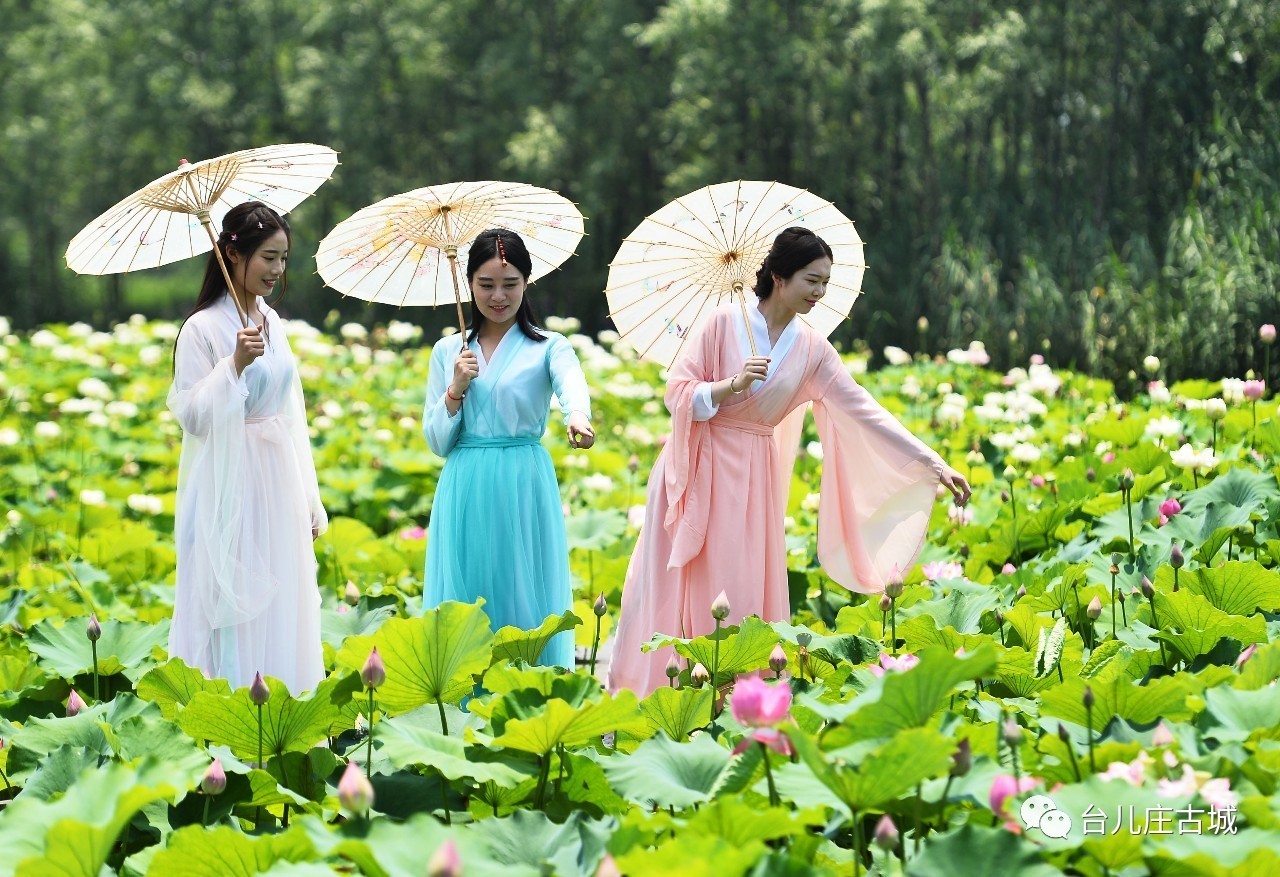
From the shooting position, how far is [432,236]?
12.4ft

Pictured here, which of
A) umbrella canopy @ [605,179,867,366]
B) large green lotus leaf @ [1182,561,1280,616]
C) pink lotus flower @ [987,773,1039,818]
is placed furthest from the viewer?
umbrella canopy @ [605,179,867,366]

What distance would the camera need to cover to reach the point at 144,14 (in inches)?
1016

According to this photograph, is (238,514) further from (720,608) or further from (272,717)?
(720,608)

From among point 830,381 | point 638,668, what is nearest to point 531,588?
point 638,668

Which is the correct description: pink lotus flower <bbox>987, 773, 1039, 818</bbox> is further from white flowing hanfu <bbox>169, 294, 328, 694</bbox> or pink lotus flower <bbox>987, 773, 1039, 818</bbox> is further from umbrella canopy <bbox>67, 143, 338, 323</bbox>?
umbrella canopy <bbox>67, 143, 338, 323</bbox>

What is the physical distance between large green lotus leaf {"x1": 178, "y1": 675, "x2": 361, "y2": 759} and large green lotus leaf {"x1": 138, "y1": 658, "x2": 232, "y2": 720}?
0.76ft

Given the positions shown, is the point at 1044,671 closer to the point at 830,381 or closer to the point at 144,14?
the point at 830,381

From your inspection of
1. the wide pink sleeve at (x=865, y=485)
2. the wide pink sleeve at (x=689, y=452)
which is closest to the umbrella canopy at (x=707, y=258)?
the wide pink sleeve at (x=689, y=452)

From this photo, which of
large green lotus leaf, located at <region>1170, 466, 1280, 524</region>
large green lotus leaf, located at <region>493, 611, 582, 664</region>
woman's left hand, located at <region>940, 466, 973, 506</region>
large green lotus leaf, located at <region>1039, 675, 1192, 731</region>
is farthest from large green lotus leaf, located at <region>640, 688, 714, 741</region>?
large green lotus leaf, located at <region>1170, 466, 1280, 524</region>

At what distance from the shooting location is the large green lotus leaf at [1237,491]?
→ 12.9ft

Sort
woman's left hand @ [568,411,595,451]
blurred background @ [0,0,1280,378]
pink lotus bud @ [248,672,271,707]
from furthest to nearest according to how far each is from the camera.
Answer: blurred background @ [0,0,1280,378] → woman's left hand @ [568,411,595,451] → pink lotus bud @ [248,672,271,707]

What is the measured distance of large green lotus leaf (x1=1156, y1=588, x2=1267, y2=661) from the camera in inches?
111

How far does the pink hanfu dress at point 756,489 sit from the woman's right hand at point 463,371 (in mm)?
519

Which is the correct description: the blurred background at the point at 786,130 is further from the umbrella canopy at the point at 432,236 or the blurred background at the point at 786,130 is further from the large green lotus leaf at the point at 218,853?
the large green lotus leaf at the point at 218,853
